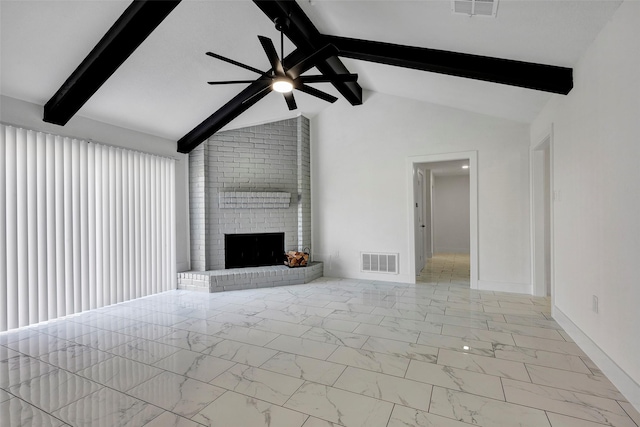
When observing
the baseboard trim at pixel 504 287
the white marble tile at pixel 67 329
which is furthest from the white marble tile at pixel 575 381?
the white marble tile at pixel 67 329

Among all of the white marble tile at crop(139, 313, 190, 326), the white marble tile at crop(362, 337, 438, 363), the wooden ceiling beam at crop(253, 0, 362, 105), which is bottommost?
the white marble tile at crop(139, 313, 190, 326)

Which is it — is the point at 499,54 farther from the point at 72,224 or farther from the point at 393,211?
the point at 72,224

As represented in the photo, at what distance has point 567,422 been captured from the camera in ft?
5.44

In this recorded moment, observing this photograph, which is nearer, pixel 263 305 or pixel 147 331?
pixel 147 331

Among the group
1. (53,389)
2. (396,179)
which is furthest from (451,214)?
(53,389)

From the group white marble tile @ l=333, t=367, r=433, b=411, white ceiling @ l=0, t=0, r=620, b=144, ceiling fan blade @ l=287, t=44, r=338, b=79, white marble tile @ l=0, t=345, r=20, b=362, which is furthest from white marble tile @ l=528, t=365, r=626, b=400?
white marble tile @ l=0, t=345, r=20, b=362

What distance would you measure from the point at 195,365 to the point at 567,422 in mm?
2495

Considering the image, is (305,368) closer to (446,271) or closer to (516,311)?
(516,311)

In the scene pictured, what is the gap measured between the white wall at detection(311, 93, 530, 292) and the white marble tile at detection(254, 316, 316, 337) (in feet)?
8.11

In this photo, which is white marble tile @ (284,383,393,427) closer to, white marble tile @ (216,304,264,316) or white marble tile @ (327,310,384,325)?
white marble tile @ (327,310,384,325)

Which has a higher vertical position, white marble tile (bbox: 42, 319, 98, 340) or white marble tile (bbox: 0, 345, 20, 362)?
white marble tile (bbox: 0, 345, 20, 362)

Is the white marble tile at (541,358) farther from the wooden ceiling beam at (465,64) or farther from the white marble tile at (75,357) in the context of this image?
the white marble tile at (75,357)

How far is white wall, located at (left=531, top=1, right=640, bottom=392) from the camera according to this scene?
6.09ft

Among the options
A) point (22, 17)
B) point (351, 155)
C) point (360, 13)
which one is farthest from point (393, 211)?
point (22, 17)
